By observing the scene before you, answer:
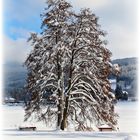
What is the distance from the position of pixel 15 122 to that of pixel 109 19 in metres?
1.37

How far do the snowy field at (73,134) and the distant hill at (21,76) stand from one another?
0.16m

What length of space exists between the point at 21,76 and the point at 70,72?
0.70m

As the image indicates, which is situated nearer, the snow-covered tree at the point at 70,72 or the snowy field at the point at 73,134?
the snowy field at the point at 73,134

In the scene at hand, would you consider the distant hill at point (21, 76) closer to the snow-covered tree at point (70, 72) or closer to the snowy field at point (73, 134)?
the snowy field at point (73, 134)

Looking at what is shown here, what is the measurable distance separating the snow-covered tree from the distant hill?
0.29 m

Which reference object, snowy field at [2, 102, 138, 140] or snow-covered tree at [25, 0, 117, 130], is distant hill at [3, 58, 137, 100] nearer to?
snowy field at [2, 102, 138, 140]

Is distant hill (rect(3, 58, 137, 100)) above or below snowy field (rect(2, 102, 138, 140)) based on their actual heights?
above

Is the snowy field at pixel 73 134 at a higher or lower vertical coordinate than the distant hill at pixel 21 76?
lower

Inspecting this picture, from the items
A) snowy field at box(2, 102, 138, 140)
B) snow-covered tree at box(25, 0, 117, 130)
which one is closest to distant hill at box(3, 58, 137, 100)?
snowy field at box(2, 102, 138, 140)

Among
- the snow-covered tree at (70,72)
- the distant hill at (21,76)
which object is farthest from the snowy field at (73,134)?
the snow-covered tree at (70,72)

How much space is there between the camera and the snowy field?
389cm

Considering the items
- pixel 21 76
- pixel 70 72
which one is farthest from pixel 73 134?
pixel 70 72

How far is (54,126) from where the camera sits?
4.91 m

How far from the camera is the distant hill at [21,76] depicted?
13.1 feet
